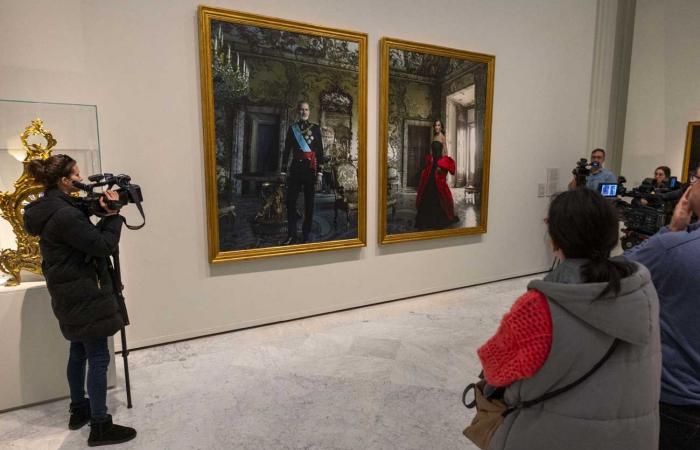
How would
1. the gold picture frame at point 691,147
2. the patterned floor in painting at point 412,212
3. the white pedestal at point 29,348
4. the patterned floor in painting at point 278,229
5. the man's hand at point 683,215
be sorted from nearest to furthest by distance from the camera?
the man's hand at point 683,215
the white pedestal at point 29,348
the patterned floor in painting at point 278,229
the patterned floor in painting at point 412,212
the gold picture frame at point 691,147

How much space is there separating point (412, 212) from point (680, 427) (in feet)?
11.6

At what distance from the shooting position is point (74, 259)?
232cm

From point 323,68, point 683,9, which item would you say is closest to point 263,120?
point 323,68

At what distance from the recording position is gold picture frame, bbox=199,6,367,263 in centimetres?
366

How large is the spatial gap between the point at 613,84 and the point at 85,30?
7.18 m

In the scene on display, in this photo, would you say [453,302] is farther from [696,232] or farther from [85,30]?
[85,30]

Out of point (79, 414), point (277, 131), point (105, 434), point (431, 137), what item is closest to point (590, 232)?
point (105, 434)

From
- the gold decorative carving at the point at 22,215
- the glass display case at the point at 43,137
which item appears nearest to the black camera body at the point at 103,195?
the gold decorative carving at the point at 22,215

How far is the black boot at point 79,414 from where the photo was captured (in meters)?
2.58

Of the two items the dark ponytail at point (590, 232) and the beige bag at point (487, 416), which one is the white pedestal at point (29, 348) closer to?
the beige bag at point (487, 416)

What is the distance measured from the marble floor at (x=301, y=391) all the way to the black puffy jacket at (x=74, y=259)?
749mm

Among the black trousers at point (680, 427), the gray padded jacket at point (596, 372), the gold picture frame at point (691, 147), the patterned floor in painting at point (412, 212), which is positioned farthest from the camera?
the gold picture frame at point (691, 147)

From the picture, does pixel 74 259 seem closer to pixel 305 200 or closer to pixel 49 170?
pixel 49 170

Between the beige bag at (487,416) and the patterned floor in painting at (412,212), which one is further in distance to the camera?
the patterned floor in painting at (412,212)
